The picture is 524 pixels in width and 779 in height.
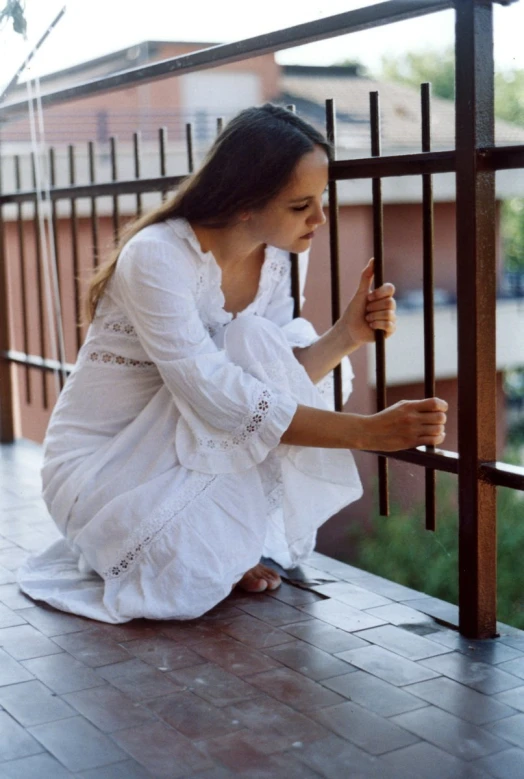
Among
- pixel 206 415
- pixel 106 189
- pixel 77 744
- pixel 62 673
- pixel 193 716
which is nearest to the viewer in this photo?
pixel 77 744

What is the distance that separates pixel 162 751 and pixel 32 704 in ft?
1.05

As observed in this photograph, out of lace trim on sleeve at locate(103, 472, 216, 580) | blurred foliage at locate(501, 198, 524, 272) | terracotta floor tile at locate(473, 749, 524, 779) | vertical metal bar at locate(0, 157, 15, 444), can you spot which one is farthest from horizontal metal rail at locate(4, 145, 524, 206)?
blurred foliage at locate(501, 198, 524, 272)

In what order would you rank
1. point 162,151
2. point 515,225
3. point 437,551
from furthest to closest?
point 437,551 → point 515,225 → point 162,151

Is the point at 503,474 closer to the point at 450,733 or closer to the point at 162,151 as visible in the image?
the point at 450,733

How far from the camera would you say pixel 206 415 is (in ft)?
7.61

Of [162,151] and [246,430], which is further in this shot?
[162,151]

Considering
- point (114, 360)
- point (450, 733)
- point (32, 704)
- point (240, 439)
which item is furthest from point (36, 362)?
point (450, 733)

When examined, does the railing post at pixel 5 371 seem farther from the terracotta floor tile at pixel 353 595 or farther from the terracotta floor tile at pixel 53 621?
the terracotta floor tile at pixel 353 595

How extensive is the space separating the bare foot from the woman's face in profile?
0.78 meters

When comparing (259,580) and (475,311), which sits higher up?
(475,311)

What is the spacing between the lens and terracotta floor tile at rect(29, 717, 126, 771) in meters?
1.69

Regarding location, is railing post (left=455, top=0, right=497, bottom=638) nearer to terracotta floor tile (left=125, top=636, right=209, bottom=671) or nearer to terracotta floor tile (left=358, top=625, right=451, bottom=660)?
terracotta floor tile (left=358, top=625, right=451, bottom=660)

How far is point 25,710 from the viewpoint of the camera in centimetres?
189

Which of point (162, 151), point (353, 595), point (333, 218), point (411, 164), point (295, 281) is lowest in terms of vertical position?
point (353, 595)
